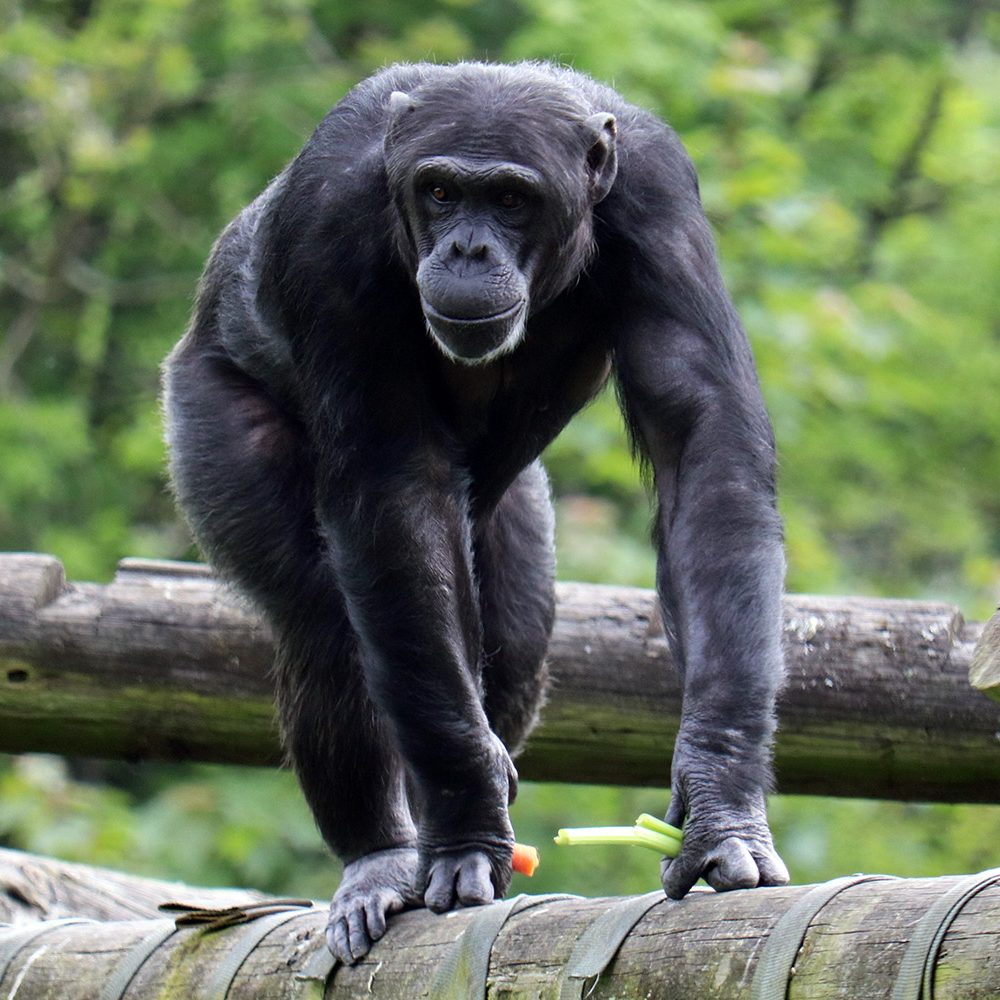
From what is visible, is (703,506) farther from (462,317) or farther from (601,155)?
(601,155)

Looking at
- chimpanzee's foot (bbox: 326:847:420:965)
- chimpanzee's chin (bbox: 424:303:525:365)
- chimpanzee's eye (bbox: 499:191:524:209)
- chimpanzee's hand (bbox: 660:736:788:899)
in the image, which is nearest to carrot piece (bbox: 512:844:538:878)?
chimpanzee's foot (bbox: 326:847:420:965)

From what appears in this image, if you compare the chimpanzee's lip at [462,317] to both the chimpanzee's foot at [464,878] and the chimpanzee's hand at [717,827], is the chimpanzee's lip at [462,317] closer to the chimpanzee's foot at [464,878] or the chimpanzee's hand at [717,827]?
the chimpanzee's hand at [717,827]

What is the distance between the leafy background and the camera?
9.10 metres

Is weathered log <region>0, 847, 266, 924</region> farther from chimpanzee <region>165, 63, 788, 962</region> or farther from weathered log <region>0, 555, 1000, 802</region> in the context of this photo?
chimpanzee <region>165, 63, 788, 962</region>

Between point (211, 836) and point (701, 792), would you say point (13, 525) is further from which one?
point (701, 792)

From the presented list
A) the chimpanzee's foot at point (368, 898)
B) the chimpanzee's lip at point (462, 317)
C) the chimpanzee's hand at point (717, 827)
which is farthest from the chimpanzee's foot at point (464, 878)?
the chimpanzee's lip at point (462, 317)

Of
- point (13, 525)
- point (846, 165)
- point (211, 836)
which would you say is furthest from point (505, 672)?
point (846, 165)

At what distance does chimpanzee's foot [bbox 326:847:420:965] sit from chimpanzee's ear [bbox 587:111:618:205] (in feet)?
5.60

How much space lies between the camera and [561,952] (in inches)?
120

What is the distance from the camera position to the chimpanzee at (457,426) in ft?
12.0

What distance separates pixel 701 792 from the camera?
3342 millimetres

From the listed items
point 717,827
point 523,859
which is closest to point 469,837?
point 523,859

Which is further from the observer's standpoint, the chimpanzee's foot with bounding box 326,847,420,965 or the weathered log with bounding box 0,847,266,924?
the weathered log with bounding box 0,847,266,924

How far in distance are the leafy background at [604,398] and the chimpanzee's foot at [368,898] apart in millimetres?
4055
